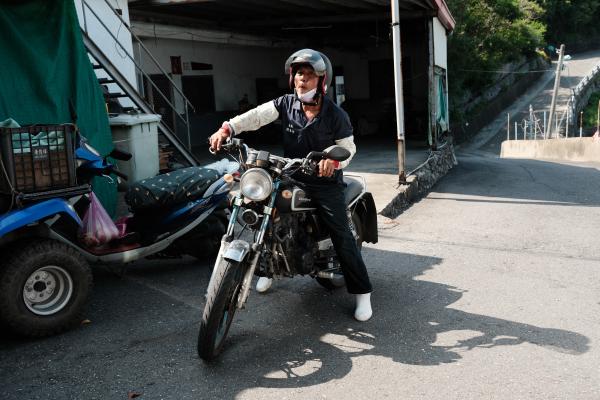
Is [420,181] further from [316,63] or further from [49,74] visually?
[316,63]

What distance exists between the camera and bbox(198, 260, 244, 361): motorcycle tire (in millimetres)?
3324

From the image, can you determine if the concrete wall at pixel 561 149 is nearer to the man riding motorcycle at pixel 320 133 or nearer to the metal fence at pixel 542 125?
the metal fence at pixel 542 125

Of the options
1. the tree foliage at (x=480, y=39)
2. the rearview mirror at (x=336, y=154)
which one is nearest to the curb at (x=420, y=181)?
the rearview mirror at (x=336, y=154)

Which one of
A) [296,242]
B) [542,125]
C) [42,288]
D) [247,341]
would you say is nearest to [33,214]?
[42,288]

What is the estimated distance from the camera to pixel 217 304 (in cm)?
331

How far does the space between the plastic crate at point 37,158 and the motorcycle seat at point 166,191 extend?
74 cm

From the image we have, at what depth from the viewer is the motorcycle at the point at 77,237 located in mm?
3786

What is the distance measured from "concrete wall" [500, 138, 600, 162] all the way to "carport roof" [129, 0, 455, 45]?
728cm

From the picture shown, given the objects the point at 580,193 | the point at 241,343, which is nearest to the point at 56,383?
the point at 241,343

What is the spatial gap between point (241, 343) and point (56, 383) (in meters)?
1.16

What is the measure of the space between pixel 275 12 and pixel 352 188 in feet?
37.9

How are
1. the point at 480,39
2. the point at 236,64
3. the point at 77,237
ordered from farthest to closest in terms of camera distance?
the point at 480,39, the point at 236,64, the point at 77,237

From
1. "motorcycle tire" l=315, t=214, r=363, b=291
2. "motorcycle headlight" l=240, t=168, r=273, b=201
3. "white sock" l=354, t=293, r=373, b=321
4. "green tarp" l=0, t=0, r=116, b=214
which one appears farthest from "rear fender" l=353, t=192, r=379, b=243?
"green tarp" l=0, t=0, r=116, b=214

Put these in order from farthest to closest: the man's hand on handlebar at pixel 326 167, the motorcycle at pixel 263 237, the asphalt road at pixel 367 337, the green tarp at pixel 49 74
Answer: the green tarp at pixel 49 74 < the man's hand on handlebar at pixel 326 167 < the motorcycle at pixel 263 237 < the asphalt road at pixel 367 337
